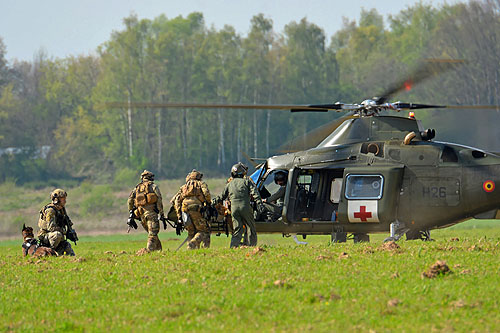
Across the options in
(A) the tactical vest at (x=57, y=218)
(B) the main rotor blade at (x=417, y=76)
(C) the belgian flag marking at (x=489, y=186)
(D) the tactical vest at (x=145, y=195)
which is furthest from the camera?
(D) the tactical vest at (x=145, y=195)

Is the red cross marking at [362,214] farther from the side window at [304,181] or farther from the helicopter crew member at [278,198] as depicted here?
the helicopter crew member at [278,198]

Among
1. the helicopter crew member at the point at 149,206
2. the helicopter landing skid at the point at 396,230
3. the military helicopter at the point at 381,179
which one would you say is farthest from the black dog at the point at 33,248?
the helicopter landing skid at the point at 396,230

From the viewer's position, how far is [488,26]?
7919cm

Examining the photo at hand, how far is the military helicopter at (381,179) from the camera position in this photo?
16984 mm

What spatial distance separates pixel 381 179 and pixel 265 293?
702 centimetres

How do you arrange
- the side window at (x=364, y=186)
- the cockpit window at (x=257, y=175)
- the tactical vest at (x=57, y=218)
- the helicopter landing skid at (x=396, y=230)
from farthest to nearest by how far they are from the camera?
the cockpit window at (x=257, y=175)
the side window at (x=364, y=186)
the helicopter landing skid at (x=396, y=230)
the tactical vest at (x=57, y=218)

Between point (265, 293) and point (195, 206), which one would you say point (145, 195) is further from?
point (265, 293)

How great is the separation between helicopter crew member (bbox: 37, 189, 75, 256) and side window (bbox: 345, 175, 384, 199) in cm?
587

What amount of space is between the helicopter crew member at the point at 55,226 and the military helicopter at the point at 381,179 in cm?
243

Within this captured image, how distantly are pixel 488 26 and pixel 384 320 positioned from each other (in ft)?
244

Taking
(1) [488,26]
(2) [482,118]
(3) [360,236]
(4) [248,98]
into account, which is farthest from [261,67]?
(3) [360,236]

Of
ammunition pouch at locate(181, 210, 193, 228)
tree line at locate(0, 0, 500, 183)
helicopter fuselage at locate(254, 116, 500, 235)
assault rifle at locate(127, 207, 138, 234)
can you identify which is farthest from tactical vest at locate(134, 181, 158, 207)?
tree line at locate(0, 0, 500, 183)

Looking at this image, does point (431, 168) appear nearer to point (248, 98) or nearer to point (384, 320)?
point (384, 320)

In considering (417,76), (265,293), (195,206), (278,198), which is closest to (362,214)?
(278,198)
